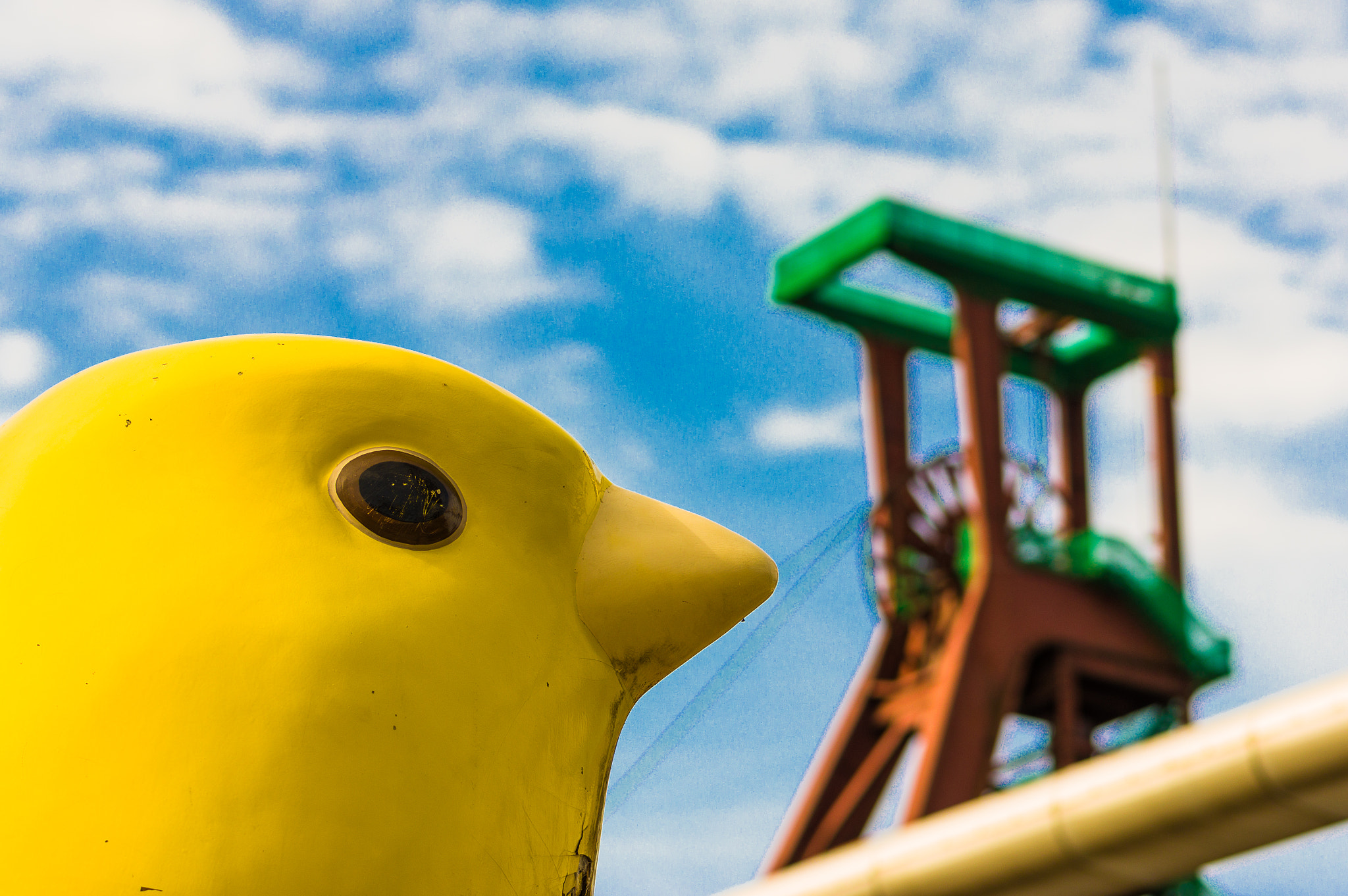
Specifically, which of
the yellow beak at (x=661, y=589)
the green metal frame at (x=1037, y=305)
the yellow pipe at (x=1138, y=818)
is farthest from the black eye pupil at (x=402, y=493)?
the green metal frame at (x=1037, y=305)

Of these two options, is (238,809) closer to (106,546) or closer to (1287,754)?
(106,546)

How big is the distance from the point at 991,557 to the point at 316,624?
10022mm

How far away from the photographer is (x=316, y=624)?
116cm

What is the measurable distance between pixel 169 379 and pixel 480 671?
1.20 feet

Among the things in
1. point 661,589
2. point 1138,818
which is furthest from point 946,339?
point 661,589

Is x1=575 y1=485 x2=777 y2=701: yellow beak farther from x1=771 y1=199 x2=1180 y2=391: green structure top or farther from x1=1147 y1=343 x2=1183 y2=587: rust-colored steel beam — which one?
x1=1147 y1=343 x2=1183 y2=587: rust-colored steel beam

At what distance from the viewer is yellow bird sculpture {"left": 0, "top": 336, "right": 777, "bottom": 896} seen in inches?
43.8

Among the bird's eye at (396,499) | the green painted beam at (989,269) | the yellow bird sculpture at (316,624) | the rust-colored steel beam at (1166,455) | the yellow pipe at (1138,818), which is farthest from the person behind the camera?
the rust-colored steel beam at (1166,455)

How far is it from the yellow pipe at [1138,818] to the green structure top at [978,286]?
5.22 meters

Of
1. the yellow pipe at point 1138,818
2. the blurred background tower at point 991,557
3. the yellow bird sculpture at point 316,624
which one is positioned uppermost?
the blurred background tower at point 991,557

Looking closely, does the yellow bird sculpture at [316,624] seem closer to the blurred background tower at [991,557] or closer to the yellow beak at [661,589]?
the yellow beak at [661,589]

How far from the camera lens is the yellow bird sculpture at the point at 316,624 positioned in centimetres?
111

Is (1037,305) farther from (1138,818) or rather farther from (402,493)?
(402,493)

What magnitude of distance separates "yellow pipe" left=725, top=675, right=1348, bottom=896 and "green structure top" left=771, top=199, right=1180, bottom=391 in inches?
206
